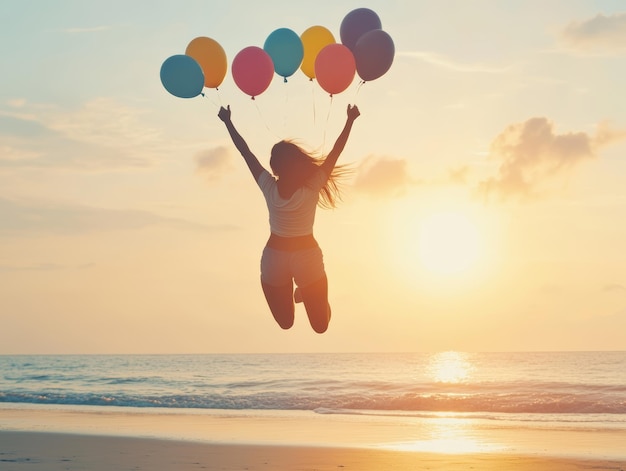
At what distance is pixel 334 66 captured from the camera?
28.1 feet

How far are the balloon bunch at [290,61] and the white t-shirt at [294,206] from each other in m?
1.46

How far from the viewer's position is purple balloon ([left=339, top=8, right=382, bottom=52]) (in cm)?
909

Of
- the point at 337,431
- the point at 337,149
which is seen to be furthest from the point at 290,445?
the point at 337,149

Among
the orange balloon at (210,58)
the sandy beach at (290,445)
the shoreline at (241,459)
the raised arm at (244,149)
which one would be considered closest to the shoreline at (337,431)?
the sandy beach at (290,445)

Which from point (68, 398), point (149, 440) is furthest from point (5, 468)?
point (68, 398)

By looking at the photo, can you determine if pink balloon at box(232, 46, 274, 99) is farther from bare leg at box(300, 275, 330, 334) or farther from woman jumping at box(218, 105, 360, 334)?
bare leg at box(300, 275, 330, 334)

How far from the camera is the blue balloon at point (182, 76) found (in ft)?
28.0

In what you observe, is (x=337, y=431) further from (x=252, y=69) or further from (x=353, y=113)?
(x=353, y=113)

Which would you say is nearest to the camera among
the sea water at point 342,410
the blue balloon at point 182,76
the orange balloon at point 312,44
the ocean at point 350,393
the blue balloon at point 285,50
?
the blue balloon at point 182,76

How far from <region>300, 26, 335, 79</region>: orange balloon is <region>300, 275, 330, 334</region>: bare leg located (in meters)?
2.70

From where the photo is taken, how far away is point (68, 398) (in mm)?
27844

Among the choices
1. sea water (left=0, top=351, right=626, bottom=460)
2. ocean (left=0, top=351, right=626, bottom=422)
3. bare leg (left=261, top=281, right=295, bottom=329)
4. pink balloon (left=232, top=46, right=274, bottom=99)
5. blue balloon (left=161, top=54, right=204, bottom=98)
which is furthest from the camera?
ocean (left=0, top=351, right=626, bottom=422)

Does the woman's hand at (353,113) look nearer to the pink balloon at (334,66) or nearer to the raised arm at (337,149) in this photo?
the raised arm at (337,149)

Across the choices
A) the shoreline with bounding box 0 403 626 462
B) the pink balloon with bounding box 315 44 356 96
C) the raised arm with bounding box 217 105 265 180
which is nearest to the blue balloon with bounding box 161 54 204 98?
the raised arm with bounding box 217 105 265 180
